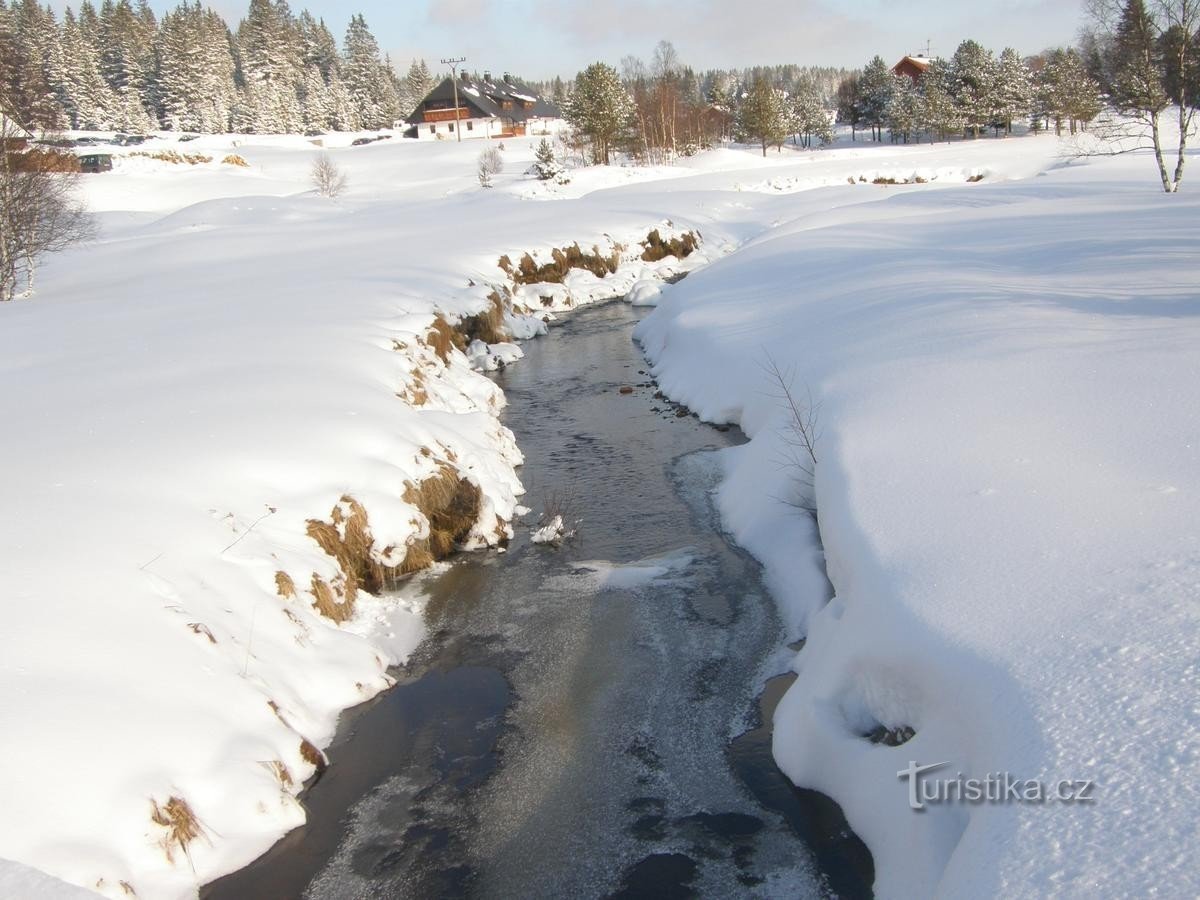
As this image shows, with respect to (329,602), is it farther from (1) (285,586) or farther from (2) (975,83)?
(2) (975,83)

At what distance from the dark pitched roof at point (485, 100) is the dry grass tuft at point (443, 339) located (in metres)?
74.2

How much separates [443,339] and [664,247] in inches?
670

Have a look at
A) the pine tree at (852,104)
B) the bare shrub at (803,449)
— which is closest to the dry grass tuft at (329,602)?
the bare shrub at (803,449)

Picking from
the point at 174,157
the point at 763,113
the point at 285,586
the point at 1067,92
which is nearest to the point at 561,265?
the point at 285,586

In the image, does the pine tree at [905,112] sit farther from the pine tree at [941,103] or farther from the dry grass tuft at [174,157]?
the dry grass tuft at [174,157]

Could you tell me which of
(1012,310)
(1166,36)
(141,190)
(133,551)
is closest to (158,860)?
(133,551)

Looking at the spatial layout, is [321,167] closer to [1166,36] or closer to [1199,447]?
[1166,36]

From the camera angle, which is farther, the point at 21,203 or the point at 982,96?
the point at 982,96

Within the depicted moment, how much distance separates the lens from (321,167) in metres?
52.0

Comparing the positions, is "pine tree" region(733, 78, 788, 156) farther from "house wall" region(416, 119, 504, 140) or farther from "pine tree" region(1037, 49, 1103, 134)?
"house wall" region(416, 119, 504, 140)

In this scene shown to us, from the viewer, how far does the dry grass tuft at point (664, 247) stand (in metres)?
31.9

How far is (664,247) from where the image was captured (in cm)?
3241

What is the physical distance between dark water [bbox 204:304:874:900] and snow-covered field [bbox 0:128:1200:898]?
0.34 meters

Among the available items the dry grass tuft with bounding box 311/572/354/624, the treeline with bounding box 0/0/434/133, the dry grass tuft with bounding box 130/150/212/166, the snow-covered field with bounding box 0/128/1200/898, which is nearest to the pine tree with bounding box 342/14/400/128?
the treeline with bounding box 0/0/434/133
